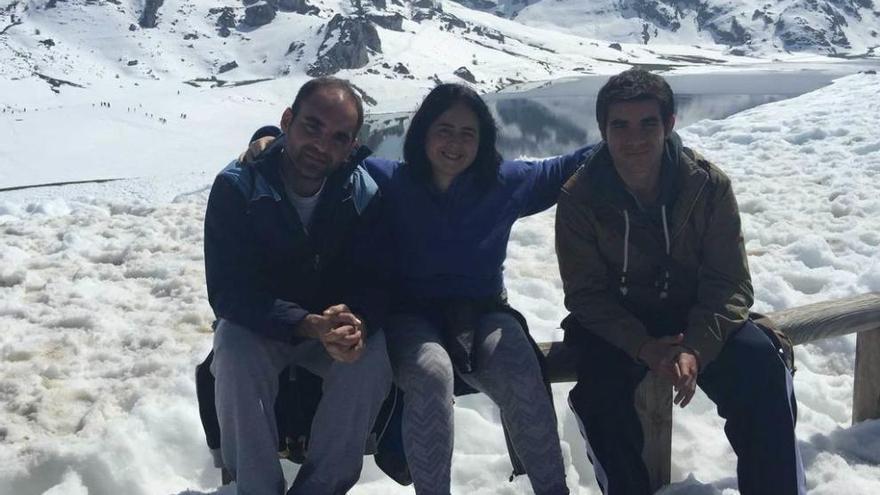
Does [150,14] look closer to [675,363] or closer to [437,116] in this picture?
[437,116]

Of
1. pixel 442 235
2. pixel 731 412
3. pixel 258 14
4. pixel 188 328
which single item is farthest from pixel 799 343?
pixel 258 14

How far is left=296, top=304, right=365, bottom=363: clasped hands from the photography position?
3.11m

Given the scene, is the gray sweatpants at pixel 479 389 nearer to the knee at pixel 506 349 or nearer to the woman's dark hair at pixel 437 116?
the knee at pixel 506 349

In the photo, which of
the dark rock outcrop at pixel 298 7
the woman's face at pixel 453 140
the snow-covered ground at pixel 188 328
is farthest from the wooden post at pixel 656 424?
the dark rock outcrop at pixel 298 7

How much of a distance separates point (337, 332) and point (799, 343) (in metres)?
2.53

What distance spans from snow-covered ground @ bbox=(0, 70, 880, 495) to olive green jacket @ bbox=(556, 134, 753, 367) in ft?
2.91

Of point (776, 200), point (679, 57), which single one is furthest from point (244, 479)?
point (679, 57)

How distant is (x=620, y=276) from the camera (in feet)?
11.6

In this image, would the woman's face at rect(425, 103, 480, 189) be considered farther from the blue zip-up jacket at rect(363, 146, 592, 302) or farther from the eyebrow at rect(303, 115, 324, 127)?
the eyebrow at rect(303, 115, 324, 127)

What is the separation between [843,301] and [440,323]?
230 centimetres

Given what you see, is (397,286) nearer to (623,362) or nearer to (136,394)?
(623,362)

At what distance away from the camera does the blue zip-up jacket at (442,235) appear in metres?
3.71

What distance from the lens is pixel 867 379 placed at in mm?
4168

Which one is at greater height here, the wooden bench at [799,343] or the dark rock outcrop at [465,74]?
the wooden bench at [799,343]
